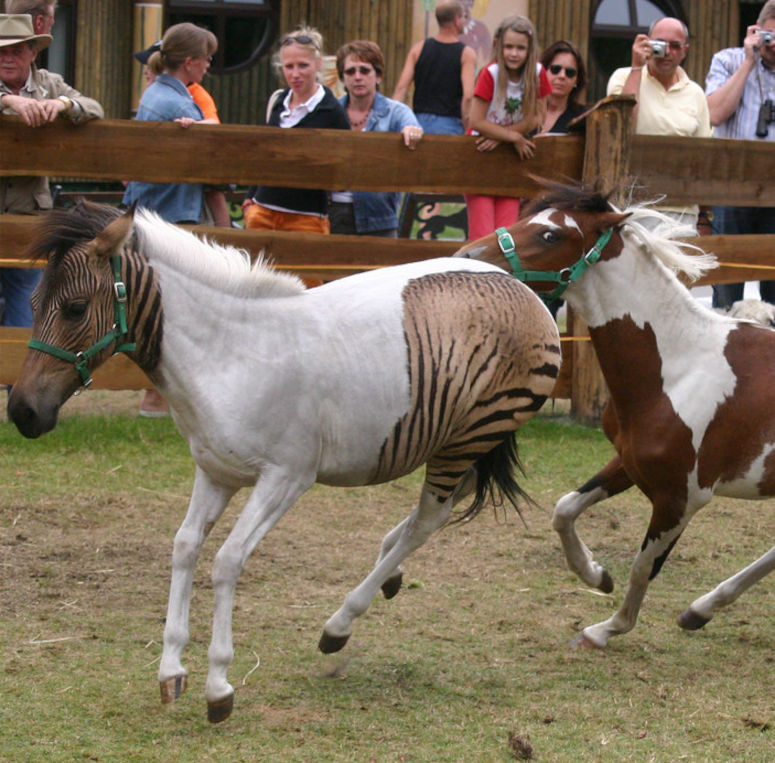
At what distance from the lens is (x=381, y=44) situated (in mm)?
14945

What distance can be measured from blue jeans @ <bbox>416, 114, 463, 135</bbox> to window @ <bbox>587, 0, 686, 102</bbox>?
24.5 ft

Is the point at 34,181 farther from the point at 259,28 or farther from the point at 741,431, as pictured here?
the point at 259,28

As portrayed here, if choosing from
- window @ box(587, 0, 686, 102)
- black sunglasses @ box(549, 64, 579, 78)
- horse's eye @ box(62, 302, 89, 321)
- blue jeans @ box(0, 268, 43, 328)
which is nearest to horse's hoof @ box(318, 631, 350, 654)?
horse's eye @ box(62, 302, 89, 321)

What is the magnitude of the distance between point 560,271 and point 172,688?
2.00 metres

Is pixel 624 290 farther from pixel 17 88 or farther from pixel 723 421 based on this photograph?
pixel 17 88

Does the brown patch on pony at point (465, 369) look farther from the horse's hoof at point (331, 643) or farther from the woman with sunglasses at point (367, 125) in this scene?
the woman with sunglasses at point (367, 125)

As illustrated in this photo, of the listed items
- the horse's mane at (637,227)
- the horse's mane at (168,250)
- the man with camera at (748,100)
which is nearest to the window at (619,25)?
the man with camera at (748,100)

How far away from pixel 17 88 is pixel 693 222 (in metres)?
4.30

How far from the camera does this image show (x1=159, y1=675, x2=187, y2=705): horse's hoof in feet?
12.7

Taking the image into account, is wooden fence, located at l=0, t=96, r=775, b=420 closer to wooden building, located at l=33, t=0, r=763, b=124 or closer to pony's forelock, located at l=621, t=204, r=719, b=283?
pony's forelock, located at l=621, t=204, r=719, b=283

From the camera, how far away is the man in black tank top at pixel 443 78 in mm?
9031

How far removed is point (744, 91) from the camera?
8.19 meters

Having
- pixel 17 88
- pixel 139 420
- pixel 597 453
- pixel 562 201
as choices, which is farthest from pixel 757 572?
pixel 17 88

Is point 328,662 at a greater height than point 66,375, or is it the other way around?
point 66,375
